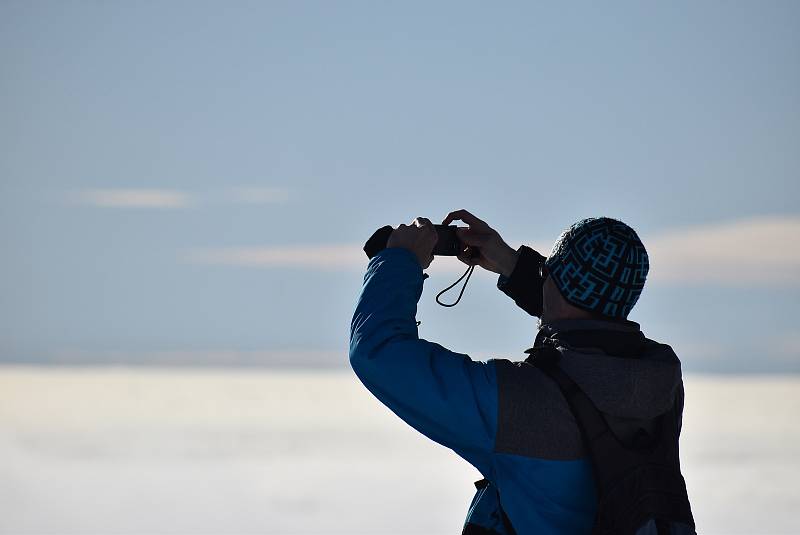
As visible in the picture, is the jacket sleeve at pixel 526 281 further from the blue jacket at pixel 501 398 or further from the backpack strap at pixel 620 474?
the backpack strap at pixel 620 474

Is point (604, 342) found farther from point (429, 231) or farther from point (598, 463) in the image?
point (429, 231)

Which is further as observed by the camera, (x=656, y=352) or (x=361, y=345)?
(x=656, y=352)

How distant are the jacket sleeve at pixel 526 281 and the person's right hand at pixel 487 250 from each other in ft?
0.12

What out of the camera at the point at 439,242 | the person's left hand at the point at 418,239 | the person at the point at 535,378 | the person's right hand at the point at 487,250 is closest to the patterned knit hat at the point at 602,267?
the person at the point at 535,378

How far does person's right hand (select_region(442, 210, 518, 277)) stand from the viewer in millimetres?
5465

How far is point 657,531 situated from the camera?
13.8ft

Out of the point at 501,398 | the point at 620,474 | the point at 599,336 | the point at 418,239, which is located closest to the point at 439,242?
the point at 418,239

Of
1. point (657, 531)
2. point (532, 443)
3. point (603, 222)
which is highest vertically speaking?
point (603, 222)

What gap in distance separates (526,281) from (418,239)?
124 centimetres

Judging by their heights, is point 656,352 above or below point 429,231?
below

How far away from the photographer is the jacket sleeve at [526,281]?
18.4ft

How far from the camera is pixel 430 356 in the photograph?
4.12m

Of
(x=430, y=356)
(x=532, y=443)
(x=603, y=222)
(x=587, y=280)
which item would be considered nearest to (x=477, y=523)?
(x=532, y=443)

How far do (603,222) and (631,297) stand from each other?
1.14 feet
